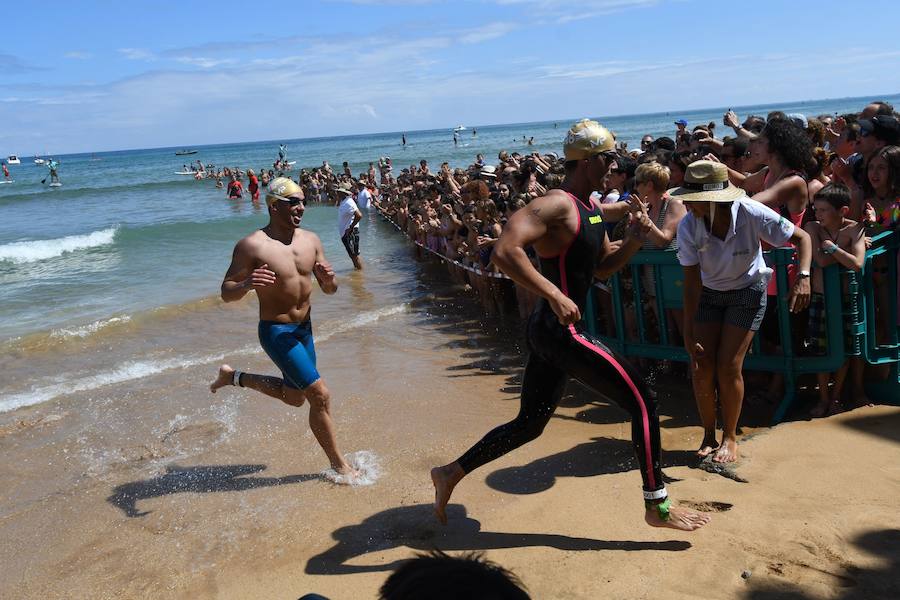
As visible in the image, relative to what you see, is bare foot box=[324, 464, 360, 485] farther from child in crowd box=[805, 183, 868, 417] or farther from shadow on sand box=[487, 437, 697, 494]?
child in crowd box=[805, 183, 868, 417]

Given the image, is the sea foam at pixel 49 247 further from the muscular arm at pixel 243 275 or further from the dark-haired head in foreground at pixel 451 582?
the dark-haired head in foreground at pixel 451 582

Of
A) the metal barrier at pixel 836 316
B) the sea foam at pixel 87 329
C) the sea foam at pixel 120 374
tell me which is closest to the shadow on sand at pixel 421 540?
the metal barrier at pixel 836 316

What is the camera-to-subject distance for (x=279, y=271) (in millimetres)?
4648

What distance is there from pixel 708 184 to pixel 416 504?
239cm

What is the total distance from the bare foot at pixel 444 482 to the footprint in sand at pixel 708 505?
1.14m

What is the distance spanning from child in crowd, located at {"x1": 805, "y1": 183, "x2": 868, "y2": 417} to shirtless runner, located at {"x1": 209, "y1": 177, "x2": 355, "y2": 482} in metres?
2.99

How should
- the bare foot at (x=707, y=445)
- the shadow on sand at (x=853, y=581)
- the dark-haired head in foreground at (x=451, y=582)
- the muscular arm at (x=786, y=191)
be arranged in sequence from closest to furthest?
the dark-haired head in foreground at (x=451, y=582)
the shadow on sand at (x=853, y=581)
the bare foot at (x=707, y=445)
the muscular arm at (x=786, y=191)

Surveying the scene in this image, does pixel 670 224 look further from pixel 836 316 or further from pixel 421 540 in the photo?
pixel 421 540

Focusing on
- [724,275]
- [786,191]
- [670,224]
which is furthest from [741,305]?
[786,191]

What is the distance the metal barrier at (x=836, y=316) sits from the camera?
4.63m

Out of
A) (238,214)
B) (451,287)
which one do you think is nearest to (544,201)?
(451,287)

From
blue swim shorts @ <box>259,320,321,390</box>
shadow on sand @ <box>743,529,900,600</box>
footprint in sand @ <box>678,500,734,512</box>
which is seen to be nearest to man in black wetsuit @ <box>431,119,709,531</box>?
footprint in sand @ <box>678,500,734,512</box>

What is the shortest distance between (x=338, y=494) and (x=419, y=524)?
2.43 ft

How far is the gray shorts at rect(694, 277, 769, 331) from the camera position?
410 cm
